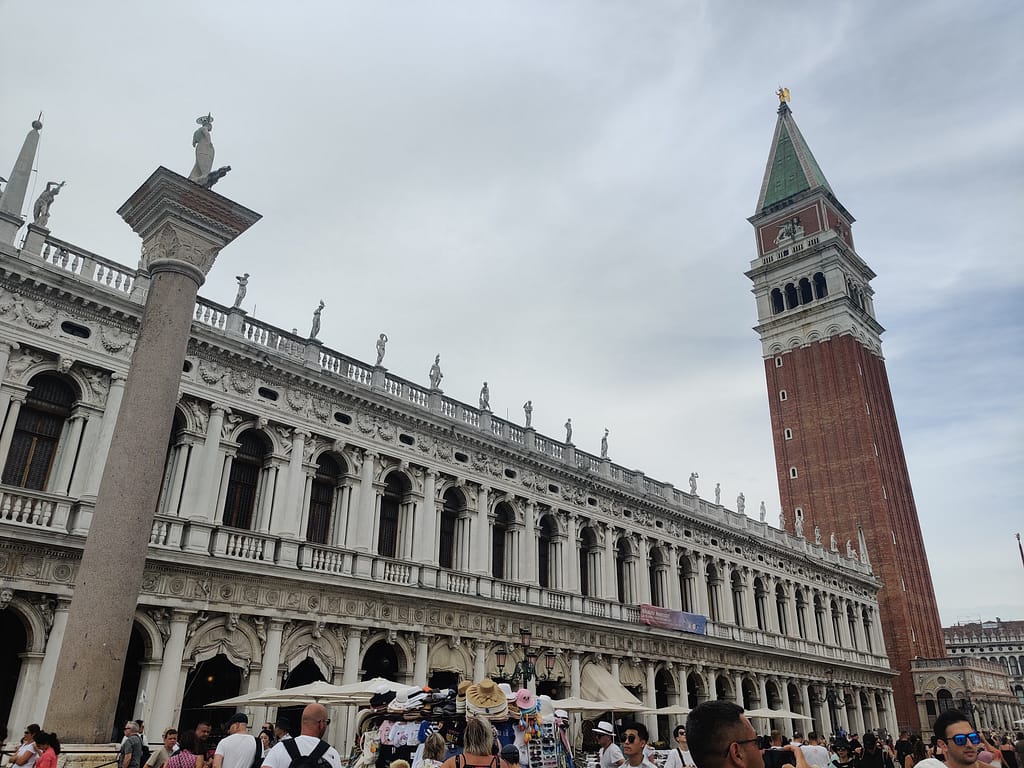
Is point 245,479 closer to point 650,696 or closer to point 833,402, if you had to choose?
point 650,696

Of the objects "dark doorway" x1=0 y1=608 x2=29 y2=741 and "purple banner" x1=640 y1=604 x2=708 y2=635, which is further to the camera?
"purple banner" x1=640 y1=604 x2=708 y2=635

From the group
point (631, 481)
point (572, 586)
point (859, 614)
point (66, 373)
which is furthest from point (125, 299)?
point (859, 614)

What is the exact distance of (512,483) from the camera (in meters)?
28.3

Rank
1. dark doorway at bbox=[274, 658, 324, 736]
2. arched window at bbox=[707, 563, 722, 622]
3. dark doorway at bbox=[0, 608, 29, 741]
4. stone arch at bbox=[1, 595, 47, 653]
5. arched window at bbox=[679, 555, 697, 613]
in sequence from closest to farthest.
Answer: stone arch at bbox=[1, 595, 47, 653]
dark doorway at bbox=[0, 608, 29, 741]
dark doorway at bbox=[274, 658, 324, 736]
arched window at bbox=[679, 555, 697, 613]
arched window at bbox=[707, 563, 722, 622]

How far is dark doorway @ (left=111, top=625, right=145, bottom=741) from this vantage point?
685 inches

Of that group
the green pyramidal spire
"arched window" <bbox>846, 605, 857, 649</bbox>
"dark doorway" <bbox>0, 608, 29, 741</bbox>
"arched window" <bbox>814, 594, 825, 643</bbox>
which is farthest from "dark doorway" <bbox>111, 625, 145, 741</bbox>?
the green pyramidal spire

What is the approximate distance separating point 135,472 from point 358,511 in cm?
1375

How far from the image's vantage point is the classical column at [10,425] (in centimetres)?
1702

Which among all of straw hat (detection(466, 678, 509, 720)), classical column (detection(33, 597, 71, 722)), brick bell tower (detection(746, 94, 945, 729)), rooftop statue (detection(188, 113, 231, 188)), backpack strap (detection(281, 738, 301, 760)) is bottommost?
backpack strap (detection(281, 738, 301, 760))

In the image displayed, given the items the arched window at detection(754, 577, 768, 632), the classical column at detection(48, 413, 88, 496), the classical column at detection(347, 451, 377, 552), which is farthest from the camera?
the arched window at detection(754, 577, 768, 632)

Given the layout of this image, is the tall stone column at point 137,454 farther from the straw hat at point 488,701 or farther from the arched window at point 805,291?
the arched window at point 805,291

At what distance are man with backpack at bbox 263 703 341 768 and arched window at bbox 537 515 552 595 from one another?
22906 millimetres

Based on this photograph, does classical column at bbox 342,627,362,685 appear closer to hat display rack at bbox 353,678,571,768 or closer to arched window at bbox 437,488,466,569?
arched window at bbox 437,488,466,569

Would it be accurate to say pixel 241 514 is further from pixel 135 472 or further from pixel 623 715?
pixel 623 715
